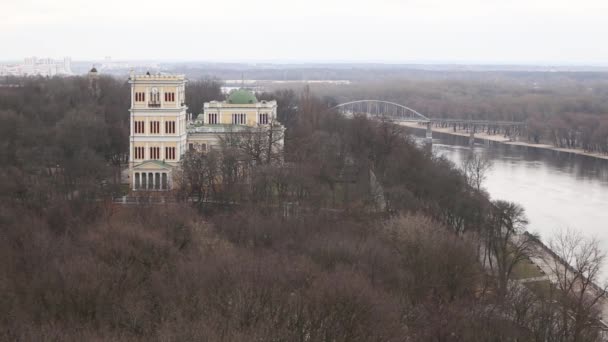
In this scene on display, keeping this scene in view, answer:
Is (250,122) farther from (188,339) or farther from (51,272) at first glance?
(188,339)

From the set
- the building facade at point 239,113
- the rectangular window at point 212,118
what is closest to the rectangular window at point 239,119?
the building facade at point 239,113

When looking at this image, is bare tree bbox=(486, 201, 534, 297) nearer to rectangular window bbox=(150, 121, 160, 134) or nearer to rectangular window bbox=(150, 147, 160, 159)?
rectangular window bbox=(150, 147, 160, 159)

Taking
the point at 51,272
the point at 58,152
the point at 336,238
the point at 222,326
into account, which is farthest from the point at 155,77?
the point at 222,326

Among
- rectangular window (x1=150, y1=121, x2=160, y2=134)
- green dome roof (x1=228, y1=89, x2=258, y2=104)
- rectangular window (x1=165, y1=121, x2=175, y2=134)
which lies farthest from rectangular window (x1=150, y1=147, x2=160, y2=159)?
green dome roof (x1=228, y1=89, x2=258, y2=104)

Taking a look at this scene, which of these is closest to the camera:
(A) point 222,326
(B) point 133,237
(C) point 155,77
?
(A) point 222,326

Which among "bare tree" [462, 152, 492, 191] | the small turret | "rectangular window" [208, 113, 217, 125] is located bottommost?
"bare tree" [462, 152, 492, 191]

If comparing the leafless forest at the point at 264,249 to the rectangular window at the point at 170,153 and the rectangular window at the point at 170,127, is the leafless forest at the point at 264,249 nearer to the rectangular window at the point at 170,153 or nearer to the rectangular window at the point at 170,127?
the rectangular window at the point at 170,153
